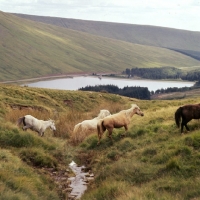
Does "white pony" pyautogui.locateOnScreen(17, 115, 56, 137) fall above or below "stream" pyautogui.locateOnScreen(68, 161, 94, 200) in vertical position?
above

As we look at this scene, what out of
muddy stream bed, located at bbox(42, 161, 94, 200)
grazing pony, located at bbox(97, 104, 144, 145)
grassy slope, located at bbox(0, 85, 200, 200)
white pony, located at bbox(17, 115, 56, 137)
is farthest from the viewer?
white pony, located at bbox(17, 115, 56, 137)

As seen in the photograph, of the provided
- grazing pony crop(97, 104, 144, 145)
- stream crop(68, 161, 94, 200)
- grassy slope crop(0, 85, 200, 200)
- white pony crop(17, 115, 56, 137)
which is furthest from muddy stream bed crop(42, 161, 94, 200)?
white pony crop(17, 115, 56, 137)

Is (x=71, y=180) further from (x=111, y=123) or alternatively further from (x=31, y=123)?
(x=31, y=123)

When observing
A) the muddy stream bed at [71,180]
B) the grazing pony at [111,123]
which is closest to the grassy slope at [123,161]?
the muddy stream bed at [71,180]

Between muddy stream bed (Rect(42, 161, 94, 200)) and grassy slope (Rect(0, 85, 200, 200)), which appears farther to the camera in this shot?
muddy stream bed (Rect(42, 161, 94, 200))

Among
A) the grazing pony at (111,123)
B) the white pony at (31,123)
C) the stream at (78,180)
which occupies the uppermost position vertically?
the grazing pony at (111,123)

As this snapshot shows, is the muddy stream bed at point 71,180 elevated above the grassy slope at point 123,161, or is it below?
below

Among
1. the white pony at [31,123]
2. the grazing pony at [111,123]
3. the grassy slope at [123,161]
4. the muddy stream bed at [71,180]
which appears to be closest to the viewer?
the grassy slope at [123,161]

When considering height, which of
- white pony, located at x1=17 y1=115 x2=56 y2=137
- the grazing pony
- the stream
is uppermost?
the grazing pony

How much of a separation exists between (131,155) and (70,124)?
10.5 meters

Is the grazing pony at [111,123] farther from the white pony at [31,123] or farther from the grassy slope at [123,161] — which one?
the white pony at [31,123]

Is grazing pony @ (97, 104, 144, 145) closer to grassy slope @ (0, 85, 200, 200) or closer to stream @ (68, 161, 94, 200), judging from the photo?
grassy slope @ (0, 85, 200, 200)

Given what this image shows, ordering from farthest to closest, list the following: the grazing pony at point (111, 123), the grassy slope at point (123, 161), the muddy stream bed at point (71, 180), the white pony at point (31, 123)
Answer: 1. the white pony at point (31, 123)
2. the grazing pony at point (111, 123)
3. the muddy stream bed at point (71, 180)
4. the grassy slope at point (123, 161)

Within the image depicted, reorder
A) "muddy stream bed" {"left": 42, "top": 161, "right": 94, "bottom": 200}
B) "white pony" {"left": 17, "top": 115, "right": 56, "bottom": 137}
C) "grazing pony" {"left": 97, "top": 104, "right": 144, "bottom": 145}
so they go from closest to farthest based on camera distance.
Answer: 1. "muddy stream bed" {"left": 42, "top": 161, "right": 94, "bottom": 200}
2. "grazing pony" {"left": 97, "top": 104, "right": 144, "bottom": 145}
3. "white pony" {"left": 17, "top": 115, "right": 56, "bottom": 137}
